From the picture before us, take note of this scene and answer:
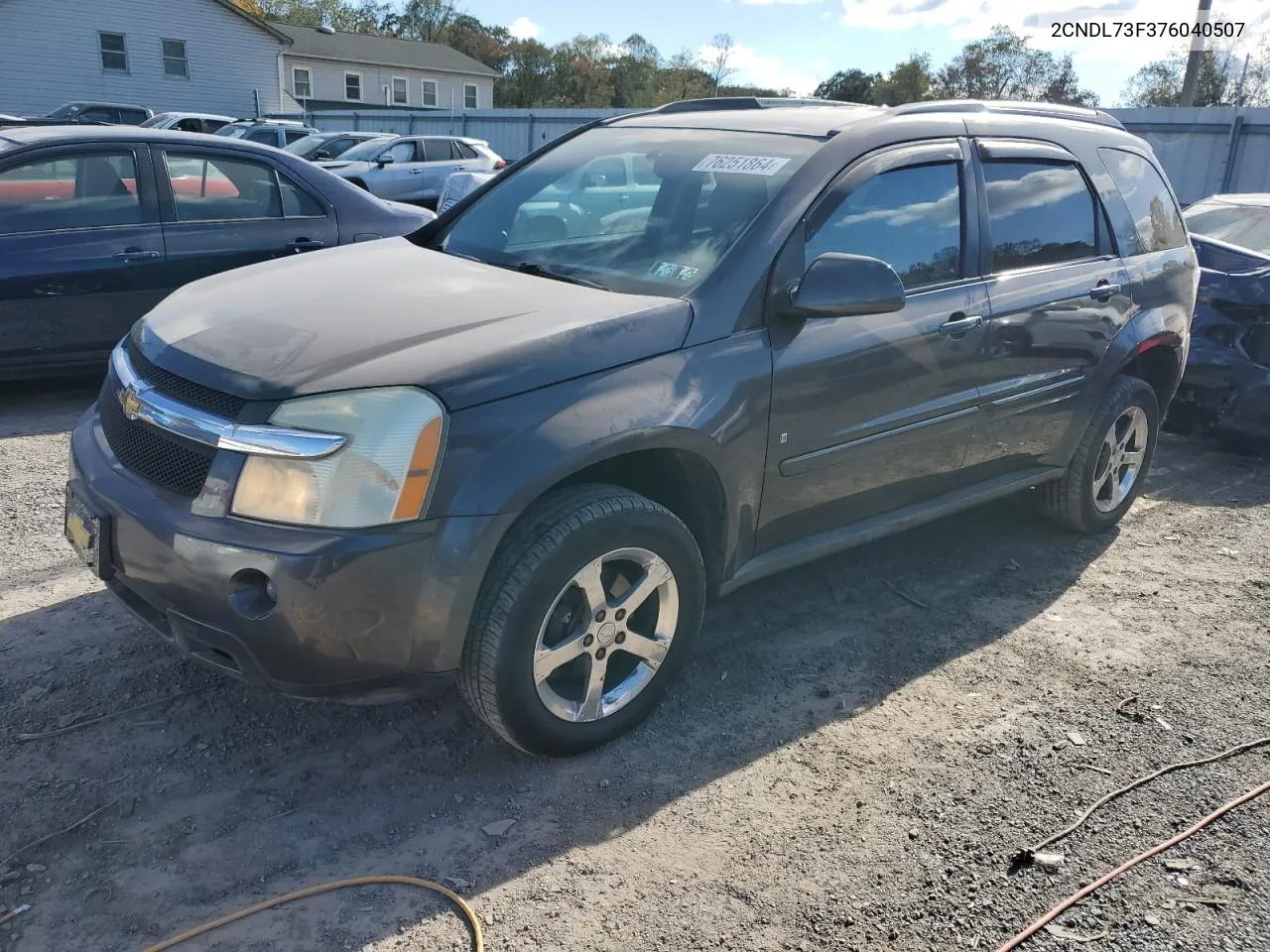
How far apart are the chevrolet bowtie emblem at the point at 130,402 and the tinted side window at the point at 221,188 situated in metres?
3.66

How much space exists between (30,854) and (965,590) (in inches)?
137

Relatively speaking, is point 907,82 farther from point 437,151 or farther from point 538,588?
point 538,588

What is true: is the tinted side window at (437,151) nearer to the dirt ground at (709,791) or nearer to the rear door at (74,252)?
the rear door at (74,252)

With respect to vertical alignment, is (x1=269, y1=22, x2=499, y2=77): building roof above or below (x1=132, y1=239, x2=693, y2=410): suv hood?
above

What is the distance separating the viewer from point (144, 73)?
31.9 meters

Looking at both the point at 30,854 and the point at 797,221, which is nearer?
the point at 30,854

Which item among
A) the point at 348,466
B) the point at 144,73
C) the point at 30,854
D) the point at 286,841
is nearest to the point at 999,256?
the point at 348,466

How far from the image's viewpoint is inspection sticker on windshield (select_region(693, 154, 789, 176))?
3.49 m

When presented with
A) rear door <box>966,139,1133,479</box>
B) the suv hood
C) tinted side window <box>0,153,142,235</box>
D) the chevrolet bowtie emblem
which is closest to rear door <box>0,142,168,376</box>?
tinted side window <box>0,153,142,235</box>

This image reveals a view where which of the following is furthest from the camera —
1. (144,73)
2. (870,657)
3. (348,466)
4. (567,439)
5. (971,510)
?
(144,73)

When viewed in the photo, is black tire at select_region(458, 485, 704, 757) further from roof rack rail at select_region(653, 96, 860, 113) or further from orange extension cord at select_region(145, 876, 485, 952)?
roof rack rail at select_region(653, 96, 860, 113)

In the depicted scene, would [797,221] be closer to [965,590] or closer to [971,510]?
[965,590]

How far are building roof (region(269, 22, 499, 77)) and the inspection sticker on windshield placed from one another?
1811 inches

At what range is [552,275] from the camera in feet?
11.4
